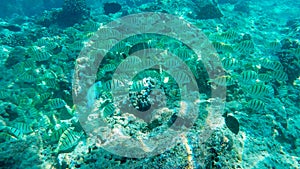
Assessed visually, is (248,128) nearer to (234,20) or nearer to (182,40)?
(182,40)

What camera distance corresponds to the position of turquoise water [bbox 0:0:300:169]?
2760mm

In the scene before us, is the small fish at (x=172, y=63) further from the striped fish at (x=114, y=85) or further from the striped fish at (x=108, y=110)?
the striped fish at (x=108, y=110)

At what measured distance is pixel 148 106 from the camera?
3.97 meters

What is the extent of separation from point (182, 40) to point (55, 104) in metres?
5.07

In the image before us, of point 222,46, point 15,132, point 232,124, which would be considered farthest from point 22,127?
point 222,46

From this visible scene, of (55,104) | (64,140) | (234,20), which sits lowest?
(64,140)

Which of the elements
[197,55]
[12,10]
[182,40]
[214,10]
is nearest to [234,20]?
[214,10]

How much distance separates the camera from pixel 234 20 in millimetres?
12125

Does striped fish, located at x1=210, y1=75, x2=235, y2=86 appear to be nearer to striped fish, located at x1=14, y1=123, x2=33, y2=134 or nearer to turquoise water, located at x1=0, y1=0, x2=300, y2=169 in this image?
turquoise water, located at x1=0, y1=0, x2=300, y2=169

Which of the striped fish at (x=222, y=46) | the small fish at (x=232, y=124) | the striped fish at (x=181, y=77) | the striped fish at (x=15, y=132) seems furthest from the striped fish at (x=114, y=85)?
the striped fish at (x=222, y=46)

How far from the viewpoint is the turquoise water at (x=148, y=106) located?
2760 mm

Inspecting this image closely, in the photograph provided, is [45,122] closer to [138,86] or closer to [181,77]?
[138,86]

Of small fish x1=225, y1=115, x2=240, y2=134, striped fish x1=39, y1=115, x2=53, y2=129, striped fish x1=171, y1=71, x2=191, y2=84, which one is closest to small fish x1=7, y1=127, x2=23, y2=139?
striped fish x1=39, y1=115, x2=53, y2=129

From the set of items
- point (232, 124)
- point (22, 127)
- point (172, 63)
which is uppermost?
point (172, 63)
